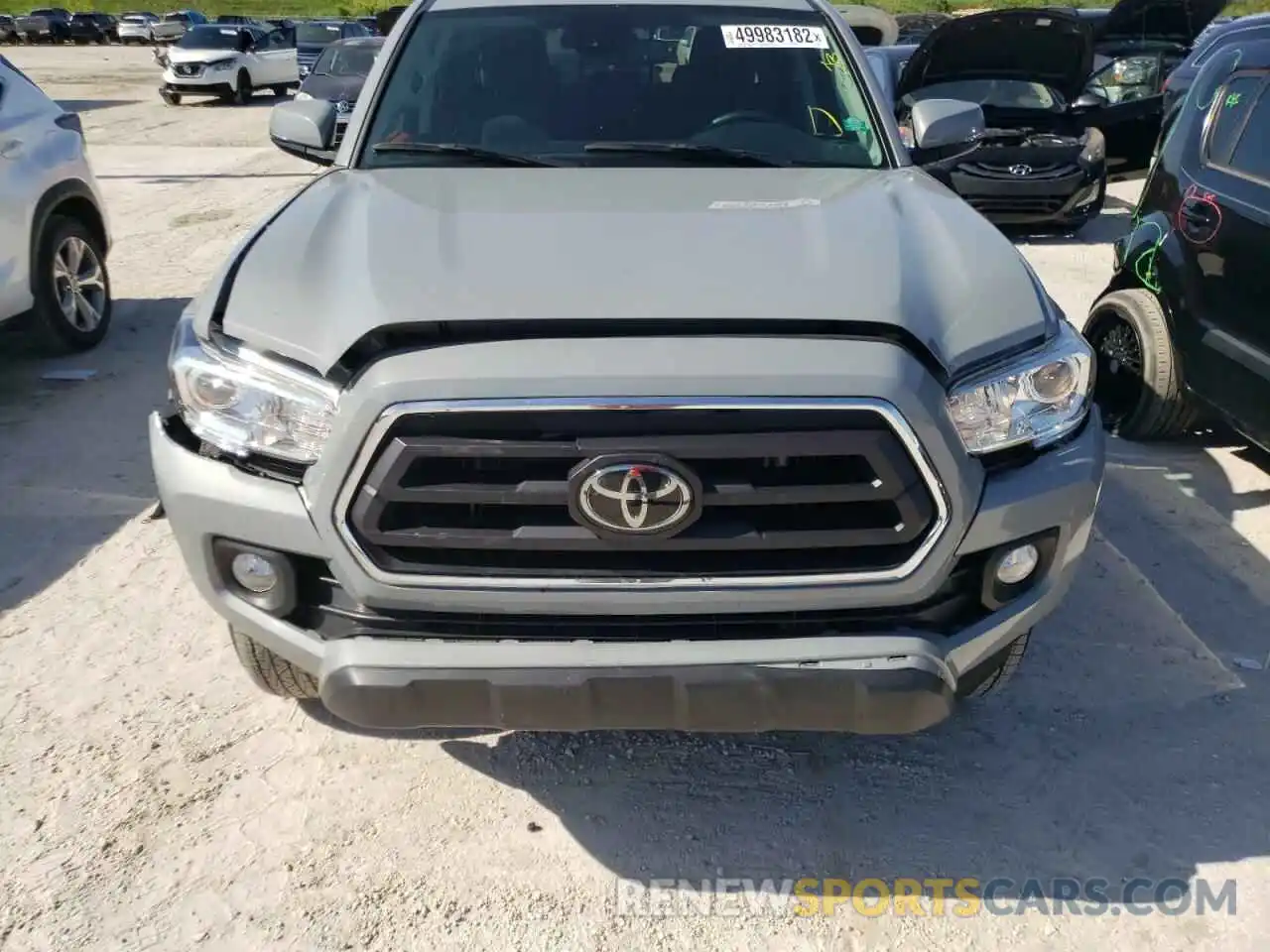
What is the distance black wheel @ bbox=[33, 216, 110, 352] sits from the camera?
5586mm

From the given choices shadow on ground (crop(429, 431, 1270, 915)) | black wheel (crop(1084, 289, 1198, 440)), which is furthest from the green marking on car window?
shadow on ground (crop(429, 431, 1270, 915))

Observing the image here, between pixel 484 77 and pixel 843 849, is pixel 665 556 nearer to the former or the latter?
pixel 843 849

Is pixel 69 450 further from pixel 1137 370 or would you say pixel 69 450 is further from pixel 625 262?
pixel 1137 370

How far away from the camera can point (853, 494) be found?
2.06 metres

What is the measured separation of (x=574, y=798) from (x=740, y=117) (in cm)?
213

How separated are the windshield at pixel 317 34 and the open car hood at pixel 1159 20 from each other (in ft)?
63.0

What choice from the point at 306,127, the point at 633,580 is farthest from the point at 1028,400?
the point at 306,127

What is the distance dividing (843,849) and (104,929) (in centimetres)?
166

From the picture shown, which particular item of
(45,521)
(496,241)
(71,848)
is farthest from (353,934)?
(45,521)

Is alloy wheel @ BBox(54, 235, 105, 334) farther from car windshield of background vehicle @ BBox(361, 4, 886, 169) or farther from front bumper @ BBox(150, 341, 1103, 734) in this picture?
front bumper @ BBox(150, 341, 1103, 734)

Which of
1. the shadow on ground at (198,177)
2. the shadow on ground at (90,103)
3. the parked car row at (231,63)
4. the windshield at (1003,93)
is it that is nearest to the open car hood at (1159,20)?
the windshield at (1003,93)

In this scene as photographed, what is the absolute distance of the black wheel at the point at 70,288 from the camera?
559cm

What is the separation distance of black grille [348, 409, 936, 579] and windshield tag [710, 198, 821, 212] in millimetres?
906

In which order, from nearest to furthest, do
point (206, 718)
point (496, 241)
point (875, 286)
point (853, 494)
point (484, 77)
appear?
1. point (853, 494)
2. point (875, 286)
3. point (496, 241)
4. point (206, 718)
5. point (484, 77)
